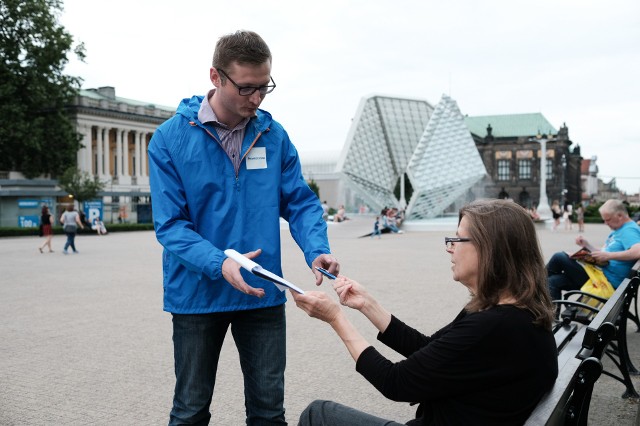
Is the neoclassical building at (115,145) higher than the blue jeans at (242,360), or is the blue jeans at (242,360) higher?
the neoclassical building at (115,145)

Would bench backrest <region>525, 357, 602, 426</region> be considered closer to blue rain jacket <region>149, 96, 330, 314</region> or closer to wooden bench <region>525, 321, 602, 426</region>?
wooden bench <region>525, 321, 602, 426</region>

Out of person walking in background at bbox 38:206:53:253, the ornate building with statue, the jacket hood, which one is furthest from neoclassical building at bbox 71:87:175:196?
the jacket hood

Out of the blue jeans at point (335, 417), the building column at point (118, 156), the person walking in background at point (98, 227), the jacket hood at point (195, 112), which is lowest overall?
the person walking in background at point (98, 227)

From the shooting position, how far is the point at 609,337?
117 inches

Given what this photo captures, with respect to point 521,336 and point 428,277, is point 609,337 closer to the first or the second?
point 521,336

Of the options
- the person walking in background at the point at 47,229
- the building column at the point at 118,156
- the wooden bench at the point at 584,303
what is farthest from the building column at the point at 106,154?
the wooden bench at the point at 584,303

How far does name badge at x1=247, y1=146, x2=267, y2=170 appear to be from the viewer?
2.59m

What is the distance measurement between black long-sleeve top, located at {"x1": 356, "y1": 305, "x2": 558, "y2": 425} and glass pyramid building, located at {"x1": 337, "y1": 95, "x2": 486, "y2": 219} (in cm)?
3776

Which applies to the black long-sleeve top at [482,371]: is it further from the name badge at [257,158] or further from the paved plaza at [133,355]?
the paved plaza at [133,355]

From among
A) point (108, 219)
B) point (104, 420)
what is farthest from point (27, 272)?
point (108, 219)

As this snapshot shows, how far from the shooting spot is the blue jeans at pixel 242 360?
256cm

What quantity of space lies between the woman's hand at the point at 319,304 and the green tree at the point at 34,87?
40.9 meters

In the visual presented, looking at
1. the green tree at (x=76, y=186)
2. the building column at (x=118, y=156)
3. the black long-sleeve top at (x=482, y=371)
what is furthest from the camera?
the building column at (x=118, y=156)

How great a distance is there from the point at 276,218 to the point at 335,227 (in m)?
33.8
